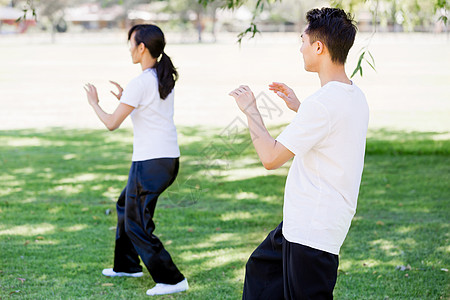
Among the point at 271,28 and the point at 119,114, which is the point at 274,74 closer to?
the point at 119,114

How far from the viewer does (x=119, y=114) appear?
4.35 m

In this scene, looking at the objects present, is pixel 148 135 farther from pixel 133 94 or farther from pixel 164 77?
pixel 164 77

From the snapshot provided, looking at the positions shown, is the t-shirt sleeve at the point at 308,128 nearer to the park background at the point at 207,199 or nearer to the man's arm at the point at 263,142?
the man's arm at the point at 263,142

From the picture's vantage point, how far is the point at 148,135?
4438 millimetres

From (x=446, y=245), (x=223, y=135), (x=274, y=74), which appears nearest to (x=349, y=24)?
(x=446, y=245)

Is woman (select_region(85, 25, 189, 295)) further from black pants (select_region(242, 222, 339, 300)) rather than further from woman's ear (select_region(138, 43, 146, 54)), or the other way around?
black pants (select_region(242, 222, 339, 300))

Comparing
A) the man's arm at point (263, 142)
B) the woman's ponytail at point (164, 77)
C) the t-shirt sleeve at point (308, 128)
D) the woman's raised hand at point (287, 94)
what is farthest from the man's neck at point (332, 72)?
the woman's ponytail at point (164, 77)

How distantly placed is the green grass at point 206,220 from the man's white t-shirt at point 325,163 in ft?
6.70

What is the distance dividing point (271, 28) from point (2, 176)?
8660 cm

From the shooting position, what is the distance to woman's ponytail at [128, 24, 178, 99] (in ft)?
14.5

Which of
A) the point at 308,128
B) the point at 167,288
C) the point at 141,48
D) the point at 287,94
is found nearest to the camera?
the point at 308,128

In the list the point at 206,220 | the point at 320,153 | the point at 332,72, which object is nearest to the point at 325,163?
the point at 320,153

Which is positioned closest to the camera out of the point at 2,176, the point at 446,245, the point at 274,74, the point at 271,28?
the point at 446,245

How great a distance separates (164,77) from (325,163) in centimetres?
201
